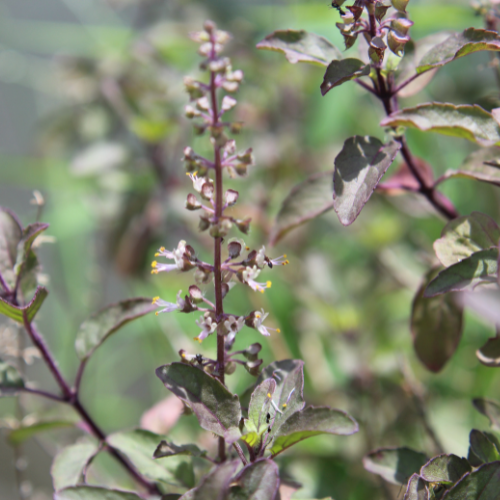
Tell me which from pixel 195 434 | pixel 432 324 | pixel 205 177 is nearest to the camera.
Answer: pixel 205 177

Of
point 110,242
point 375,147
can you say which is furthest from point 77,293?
point 375,147

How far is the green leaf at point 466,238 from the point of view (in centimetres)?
42

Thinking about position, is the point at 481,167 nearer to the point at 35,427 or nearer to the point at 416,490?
the point at 416,490

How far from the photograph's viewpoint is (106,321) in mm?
469

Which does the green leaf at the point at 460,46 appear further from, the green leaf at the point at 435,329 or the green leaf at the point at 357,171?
the green leaf at the point at 435,329

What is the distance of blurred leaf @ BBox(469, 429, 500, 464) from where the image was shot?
39 centimetres

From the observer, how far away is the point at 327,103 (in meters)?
1.11

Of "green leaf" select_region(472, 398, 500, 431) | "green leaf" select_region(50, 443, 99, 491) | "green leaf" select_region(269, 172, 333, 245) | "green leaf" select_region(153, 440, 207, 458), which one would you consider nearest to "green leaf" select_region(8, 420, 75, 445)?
"green leaf" select_region(50, 443, 99, 491)

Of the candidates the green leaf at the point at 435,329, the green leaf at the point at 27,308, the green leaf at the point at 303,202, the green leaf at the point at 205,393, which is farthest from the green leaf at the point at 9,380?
the green leaf at the point at 435,329

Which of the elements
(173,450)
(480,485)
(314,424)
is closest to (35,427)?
(173,450)

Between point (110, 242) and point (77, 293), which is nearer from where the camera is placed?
point (110, 242)

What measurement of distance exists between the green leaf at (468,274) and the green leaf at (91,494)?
27 centimetres

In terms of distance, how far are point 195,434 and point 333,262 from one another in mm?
416

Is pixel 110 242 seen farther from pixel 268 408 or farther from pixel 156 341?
pixel 268 408
